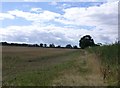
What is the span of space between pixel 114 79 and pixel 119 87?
3.61ft

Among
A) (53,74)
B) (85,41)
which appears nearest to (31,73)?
(53,74)

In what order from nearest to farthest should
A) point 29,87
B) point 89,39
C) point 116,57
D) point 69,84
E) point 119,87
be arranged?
1. point 119,87
2. point 29,87
3. point 69,84
4. point 116,57
5. point 89,39

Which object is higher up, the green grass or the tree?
the tree

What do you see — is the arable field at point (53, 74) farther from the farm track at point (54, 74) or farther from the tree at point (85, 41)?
the tree at point (85, 41)

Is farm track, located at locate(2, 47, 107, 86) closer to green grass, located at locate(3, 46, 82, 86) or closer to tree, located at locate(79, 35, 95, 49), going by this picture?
green grass, located at locate(3, 46, 82, 86)

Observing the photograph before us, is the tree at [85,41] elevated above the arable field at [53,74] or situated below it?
above

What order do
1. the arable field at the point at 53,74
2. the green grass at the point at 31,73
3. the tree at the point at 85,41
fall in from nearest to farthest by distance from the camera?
the arable field at the point at 53,74 → the green grass at the point at 31,73 → the tree at the point at 85,41

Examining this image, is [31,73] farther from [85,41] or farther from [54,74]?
[85,41]

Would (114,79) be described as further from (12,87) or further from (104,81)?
(12,87)

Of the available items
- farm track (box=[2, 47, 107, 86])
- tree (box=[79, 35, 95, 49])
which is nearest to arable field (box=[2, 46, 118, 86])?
farm track (box=[2, 47, 107, 86])

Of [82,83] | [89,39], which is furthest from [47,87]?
[89,39]

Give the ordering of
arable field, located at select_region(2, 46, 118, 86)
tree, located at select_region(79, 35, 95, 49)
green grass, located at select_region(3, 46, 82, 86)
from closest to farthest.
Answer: arable field, located at select_region(2, 46, 118, 86) → green grass, located at select_region(3, 46, 82, 86) → tree, located at select_region(79, 35, 95, 49)

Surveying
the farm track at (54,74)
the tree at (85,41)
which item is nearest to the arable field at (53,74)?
the farm track at (54,74)

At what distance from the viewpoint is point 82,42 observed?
3782 inches
